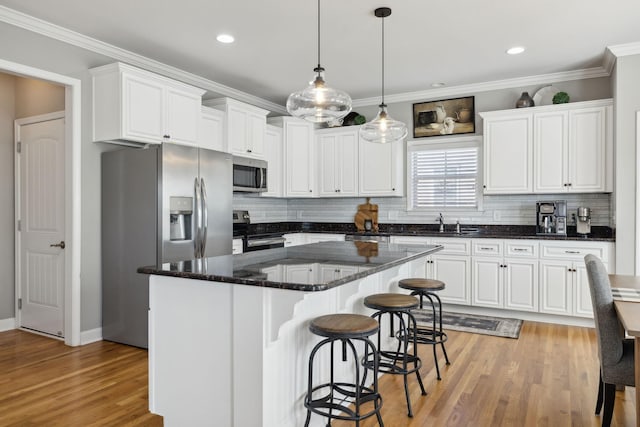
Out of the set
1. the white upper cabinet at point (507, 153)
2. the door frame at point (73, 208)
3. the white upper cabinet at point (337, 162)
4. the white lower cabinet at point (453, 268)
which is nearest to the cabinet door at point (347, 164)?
the white upper cabinet at point (337, 162)

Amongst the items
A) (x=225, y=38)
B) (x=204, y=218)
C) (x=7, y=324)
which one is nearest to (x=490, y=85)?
(x=225, y=38)

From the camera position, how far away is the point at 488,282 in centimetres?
493

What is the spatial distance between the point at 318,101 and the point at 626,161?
342cm

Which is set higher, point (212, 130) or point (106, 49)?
point (106, 49)

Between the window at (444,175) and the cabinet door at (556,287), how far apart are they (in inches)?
46.9

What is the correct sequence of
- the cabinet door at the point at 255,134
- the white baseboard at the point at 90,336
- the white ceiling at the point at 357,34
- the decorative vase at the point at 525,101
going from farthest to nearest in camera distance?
the cabinet door at the point at 255,134
the decorative vase at the point at 525,101
the white baseboard at the point at 90,336
the white ceiling at the point at 357,34

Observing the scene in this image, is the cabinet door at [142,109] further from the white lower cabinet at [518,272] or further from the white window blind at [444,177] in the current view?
the white window blind at [444,177]

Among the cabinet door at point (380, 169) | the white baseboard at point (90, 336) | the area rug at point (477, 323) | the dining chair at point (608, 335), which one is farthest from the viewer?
the cabinet door at point (380, 169)

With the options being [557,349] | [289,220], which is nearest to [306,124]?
[289,220]

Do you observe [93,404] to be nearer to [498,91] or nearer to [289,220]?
[289,220]

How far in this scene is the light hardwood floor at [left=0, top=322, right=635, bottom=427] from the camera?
101 inches

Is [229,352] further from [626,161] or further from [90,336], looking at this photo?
[626,161]

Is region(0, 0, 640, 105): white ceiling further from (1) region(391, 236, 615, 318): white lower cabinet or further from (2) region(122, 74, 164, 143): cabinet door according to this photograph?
(1) region(391, 236, 615, 318): white lower cabinet

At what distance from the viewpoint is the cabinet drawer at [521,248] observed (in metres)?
4.70
